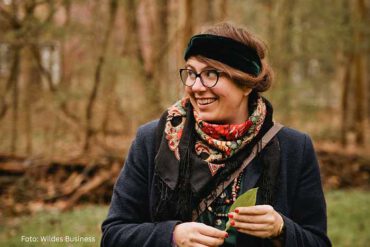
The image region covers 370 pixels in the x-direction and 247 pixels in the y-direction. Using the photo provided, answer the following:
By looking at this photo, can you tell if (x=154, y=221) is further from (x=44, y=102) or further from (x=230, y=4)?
(x=230, y=4)

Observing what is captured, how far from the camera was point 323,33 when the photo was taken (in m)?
12.9

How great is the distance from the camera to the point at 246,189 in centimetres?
247

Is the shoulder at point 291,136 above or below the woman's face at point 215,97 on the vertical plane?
below

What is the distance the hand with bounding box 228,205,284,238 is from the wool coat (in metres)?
0.21

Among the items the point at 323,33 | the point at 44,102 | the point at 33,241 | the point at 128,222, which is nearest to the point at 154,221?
the point at 128,222

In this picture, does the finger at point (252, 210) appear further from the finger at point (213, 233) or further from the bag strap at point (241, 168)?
the bag strap at point (241, 168)

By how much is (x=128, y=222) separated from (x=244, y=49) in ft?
3.61

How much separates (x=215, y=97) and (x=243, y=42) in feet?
1.07

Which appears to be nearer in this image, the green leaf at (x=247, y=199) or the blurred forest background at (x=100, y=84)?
the green leaf at (x=247, y=199)

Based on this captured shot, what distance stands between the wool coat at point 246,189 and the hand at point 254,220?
209 millimetres

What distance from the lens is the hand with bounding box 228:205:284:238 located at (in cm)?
215

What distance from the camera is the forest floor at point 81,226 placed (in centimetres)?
578

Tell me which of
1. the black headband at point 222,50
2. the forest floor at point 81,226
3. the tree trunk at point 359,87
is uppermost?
the black headband at point 222,50

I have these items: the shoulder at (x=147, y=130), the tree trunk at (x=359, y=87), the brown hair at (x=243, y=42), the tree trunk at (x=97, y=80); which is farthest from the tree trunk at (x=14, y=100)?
the tree trunk at (x=359, y=87)
